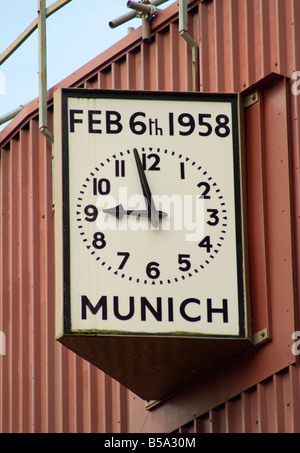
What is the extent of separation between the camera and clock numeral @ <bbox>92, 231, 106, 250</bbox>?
11992 millimetres

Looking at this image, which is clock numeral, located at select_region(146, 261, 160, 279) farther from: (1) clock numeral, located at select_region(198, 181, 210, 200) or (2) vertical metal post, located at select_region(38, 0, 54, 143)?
(2) vertical metal post, located at select_region(38, 0, 54, 143)

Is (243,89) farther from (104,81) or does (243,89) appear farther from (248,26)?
(104,81)

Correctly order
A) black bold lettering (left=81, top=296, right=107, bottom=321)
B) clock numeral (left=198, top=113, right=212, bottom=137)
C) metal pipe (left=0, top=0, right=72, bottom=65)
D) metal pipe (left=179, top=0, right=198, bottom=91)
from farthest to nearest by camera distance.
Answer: metal pipe (left=0, top=0, right=72, bottom=65) < metal pipe (left=179, top=0, right=198, bottom=91) < clock numeral (left=198, top=113, right=212, bottom=137) < black bold lettering (left=81, top=296, right=107, bottom=321)

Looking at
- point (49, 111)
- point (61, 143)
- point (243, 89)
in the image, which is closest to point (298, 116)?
point (243, 89)

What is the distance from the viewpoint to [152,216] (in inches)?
476

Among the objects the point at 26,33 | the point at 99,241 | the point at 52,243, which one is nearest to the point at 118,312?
the point at 99,241

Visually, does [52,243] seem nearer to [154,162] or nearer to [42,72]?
[42,72]

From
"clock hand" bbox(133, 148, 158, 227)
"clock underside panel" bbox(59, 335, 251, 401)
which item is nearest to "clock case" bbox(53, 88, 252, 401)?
"clock underside panel" bbox(59, 335, 251, 401)

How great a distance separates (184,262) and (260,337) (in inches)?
30.9

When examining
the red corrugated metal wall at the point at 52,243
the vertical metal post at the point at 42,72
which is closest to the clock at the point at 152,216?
the red corrugated metal wall at the point at 52,243

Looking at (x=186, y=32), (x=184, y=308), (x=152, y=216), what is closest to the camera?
(x=184, y=308)

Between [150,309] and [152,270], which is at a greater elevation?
[152,270]

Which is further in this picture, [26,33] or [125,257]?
[26,33]

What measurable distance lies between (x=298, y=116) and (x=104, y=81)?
2.93m
